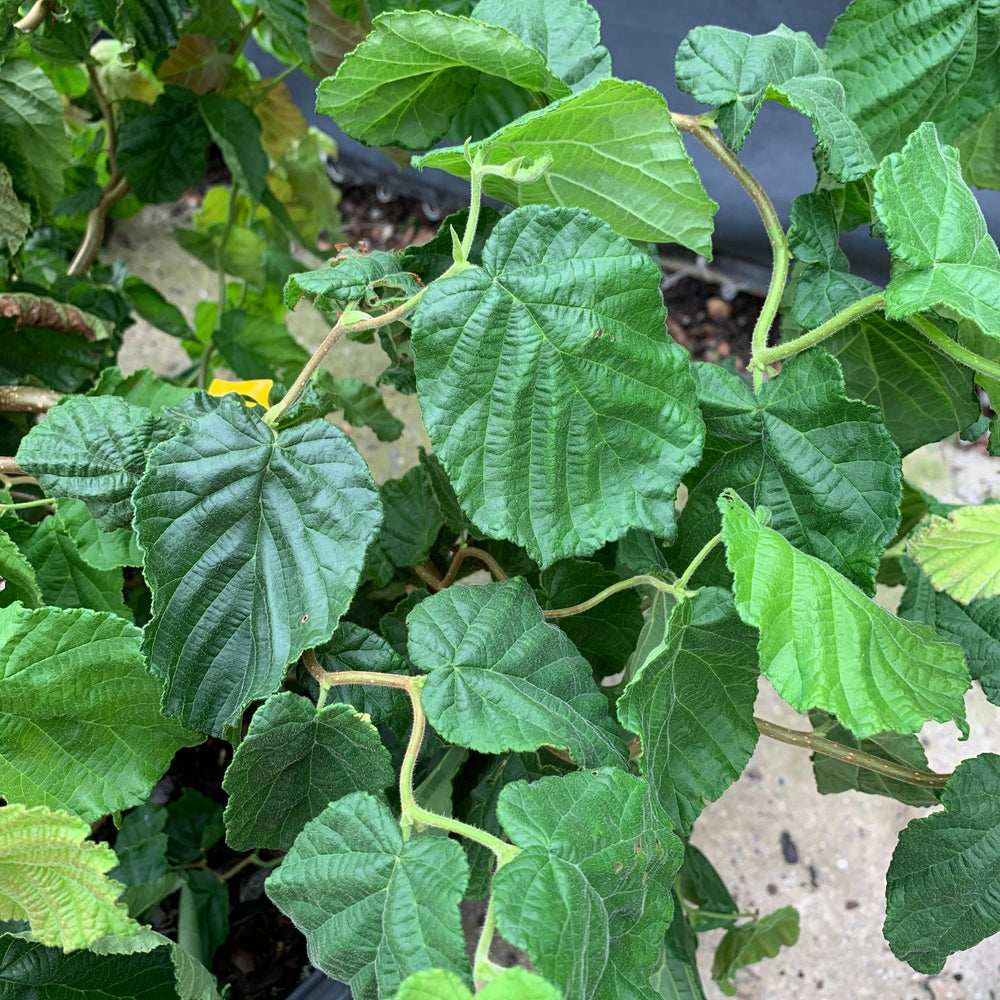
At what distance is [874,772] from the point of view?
2.59ft

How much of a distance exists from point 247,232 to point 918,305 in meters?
1.12

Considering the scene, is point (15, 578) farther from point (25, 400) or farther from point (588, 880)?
point (588, 880)

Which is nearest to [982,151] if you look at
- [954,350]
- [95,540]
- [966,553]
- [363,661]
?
[954,350]

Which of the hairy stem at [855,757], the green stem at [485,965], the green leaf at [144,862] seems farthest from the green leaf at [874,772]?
the green leaf at [144,862]

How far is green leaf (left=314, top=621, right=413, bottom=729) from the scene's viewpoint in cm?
62

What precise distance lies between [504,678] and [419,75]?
43 cm

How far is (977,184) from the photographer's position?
0.89 metres

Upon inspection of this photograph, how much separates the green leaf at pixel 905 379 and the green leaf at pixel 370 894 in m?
0.45

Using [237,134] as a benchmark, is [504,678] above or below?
below

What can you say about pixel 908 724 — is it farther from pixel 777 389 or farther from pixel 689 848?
pixel 689 848

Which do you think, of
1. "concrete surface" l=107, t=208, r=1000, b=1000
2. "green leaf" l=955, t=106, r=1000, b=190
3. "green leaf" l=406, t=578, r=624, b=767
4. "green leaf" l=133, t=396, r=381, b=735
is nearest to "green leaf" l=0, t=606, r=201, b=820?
"green leaf" l=133, t=396, r=381, b=735

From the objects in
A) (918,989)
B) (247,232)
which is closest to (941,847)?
(918,989)

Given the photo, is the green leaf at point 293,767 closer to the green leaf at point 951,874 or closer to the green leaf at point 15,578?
the green leaf at point 15,578

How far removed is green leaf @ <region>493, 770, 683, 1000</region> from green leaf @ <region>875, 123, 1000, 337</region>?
308 millimetres
